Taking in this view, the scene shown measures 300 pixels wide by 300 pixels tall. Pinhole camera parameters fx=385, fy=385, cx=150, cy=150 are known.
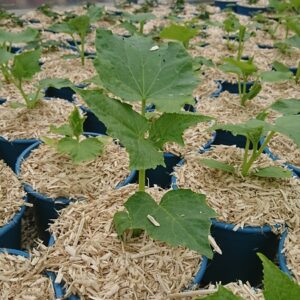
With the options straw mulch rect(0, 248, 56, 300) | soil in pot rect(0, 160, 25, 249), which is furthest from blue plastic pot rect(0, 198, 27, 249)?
straw mulch rect(0, 248, 56, 300)

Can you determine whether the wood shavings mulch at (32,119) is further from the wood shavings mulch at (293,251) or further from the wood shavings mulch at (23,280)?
the wood shavings mulch at (293,251)

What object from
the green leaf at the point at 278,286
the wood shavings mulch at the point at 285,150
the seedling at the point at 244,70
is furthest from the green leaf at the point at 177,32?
the green leaf at the point at 278,286

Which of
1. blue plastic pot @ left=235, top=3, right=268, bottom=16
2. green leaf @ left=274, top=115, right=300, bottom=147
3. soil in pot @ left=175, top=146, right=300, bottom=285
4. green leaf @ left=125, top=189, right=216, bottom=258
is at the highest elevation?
green leaf @ left=274, top=115, right=300, bottom=147

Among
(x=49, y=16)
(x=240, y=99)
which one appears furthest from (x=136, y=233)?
(x=49, y=16)

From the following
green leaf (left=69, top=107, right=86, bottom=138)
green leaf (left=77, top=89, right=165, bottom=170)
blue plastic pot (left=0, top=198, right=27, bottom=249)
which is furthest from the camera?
green leaf (left=69, top=107, right=86, bottom=138)

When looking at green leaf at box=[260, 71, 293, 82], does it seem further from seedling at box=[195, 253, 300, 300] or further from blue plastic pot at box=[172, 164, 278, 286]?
seedling at box=[195, 253, 300, 300]

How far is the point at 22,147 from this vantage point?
1512 mm

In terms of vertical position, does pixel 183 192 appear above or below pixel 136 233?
above

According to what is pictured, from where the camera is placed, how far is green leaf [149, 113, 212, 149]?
833 millimetres

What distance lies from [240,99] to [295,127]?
3.27 ft

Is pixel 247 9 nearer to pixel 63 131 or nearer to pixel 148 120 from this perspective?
pixel 63 131

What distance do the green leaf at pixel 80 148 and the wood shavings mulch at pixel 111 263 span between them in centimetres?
26

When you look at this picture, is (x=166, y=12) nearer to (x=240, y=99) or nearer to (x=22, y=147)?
(x=240, y=99)

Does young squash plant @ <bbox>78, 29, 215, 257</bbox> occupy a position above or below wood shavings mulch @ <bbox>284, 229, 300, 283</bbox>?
above
